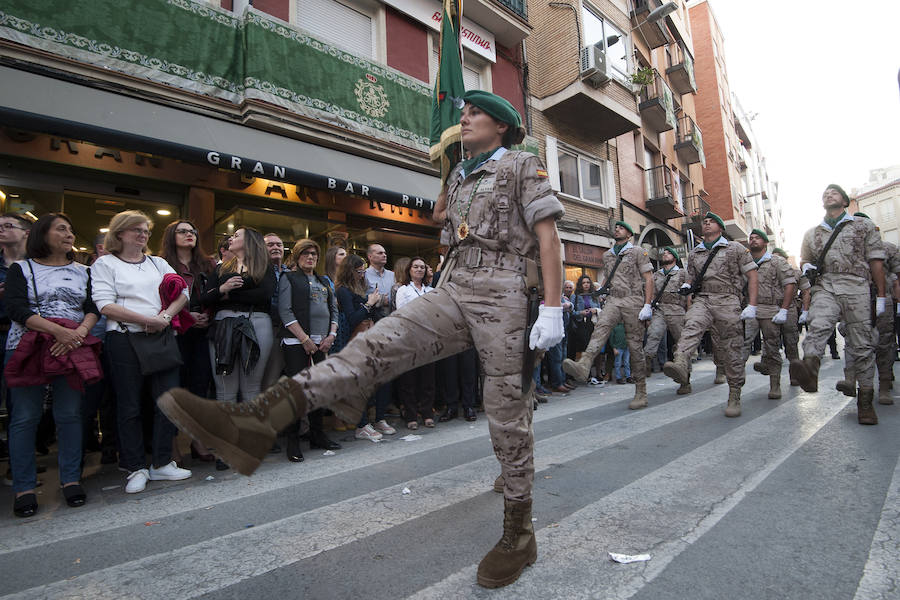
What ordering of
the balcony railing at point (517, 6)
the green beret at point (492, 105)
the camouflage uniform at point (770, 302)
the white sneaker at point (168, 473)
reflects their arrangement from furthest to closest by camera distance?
the balcony railing at point (517, 6), the camouflage uniform at point (770, 302), the white sneaker at point (168, 473), the green beret at point (492, 105)

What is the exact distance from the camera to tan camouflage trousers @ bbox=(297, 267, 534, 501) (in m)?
2.03

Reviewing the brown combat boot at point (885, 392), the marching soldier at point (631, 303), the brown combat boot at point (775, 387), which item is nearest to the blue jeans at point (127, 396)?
the marching soldier at point (631, 303)

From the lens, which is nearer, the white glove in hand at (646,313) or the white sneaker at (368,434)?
the white sneaker at (368,434)

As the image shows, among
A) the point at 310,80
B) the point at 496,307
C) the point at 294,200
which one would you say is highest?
the point at 310,80

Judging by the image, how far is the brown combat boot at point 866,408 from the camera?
4.53 m

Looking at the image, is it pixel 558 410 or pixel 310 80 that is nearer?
pixel 558 410

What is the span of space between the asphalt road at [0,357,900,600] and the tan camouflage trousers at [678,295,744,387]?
1405 millimetres

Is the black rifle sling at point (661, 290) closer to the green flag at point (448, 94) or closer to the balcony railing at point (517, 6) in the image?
the green flag at point (448, 94)

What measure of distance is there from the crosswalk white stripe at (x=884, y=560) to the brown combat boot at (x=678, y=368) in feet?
8.97

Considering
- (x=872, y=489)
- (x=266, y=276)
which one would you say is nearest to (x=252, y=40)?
(x=266, y=276)

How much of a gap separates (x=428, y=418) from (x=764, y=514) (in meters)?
3.80

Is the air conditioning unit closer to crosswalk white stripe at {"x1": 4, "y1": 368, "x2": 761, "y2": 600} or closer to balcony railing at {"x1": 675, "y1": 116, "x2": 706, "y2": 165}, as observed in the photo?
balcony railing at {"x1": 675, "y1": 116, "x2": 706, "y2": 165}

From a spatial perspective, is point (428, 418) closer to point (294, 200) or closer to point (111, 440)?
point (111, 440)

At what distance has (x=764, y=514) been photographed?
99.7 inches
